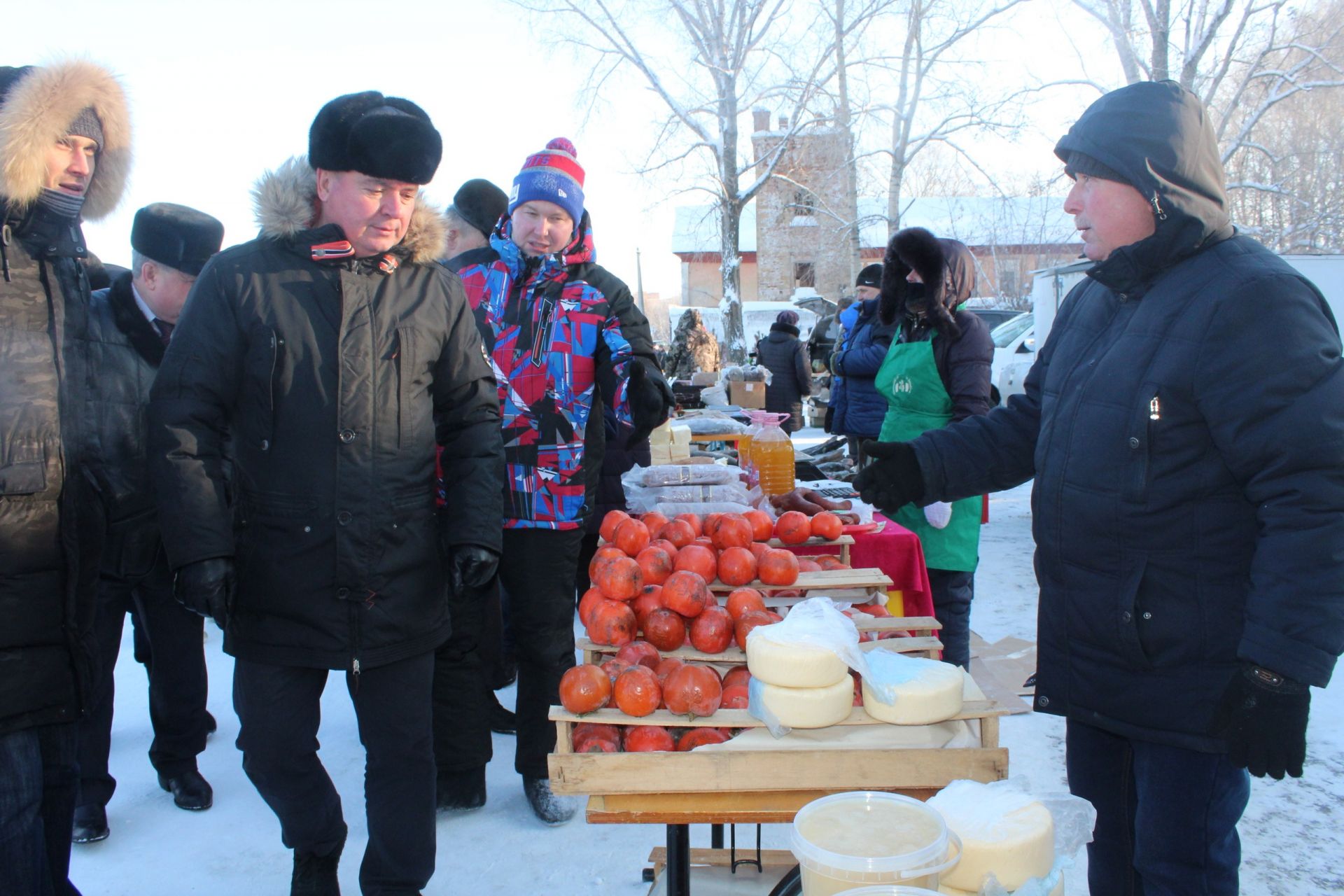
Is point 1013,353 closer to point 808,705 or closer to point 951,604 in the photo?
point 951,604

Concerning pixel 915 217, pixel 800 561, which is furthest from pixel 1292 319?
pixel 915 217

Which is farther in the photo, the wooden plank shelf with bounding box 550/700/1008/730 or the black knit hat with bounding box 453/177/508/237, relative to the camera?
the black knit hat with bounding box 453/177/508/237

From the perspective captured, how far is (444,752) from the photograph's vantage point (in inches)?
123

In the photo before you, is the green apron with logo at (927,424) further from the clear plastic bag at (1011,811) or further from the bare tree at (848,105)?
the bare tree at (848,105)

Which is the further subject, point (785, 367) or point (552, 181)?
point (785, 367)

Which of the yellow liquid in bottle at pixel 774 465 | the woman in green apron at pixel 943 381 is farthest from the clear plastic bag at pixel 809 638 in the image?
the yellow liquid in bottle at pixel 774 465

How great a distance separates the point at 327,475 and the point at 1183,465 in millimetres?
1873

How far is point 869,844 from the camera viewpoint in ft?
3.67

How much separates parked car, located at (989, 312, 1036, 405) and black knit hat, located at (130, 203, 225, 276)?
10.3 metres

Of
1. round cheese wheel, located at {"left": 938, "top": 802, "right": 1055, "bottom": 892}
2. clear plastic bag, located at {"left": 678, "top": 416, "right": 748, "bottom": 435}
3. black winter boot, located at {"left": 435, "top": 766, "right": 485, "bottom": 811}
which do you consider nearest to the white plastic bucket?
round cheese wheel, located at {"left": 938, "top": 802, "right": 1055, "bottom": 892}

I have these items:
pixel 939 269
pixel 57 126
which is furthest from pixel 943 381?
pixel 57 126

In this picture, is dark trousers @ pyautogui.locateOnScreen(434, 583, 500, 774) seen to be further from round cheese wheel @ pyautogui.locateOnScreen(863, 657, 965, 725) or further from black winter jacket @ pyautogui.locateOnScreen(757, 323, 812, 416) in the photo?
black winter jacket @ pyautogui.locateOnScreen(757, 323, 812, 416)

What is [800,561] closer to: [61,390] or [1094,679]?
[1094,679]

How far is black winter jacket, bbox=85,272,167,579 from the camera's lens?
→ 2.38 m
